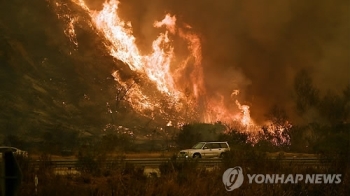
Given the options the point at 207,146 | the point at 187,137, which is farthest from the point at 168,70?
the point at 207,146

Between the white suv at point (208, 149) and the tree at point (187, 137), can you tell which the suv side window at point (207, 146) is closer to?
the white suv at point (208, 149)

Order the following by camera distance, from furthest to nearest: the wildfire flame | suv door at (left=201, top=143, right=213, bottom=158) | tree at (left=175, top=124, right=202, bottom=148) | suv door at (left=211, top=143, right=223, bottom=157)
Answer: the wildfire flame → tree at (left=175, top=124, right=202, bottom=148) → suv door at (left=211, top=143, right=223, bottom=157) → suv door at (left=201, top=143, right=213, bottom=158)

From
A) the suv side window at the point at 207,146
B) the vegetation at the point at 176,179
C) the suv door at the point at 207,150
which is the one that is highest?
the suv side window at the point at 207,146

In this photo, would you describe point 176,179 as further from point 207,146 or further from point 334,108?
point 334,108

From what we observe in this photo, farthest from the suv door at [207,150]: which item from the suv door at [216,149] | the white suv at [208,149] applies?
the suv door at [216,149]

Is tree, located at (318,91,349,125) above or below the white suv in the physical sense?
above

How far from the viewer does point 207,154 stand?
29859 millimetres

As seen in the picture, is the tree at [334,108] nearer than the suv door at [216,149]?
No

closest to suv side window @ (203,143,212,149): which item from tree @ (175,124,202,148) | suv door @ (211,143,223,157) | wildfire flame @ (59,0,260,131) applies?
suv door @ (211,143,223,157)

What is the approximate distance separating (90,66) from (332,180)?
58.2 meters

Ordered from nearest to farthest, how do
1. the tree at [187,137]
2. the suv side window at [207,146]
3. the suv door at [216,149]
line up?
1. the suv door at [216,149]
2. the suv side window at [207,146]
3. the tree at [187,137]

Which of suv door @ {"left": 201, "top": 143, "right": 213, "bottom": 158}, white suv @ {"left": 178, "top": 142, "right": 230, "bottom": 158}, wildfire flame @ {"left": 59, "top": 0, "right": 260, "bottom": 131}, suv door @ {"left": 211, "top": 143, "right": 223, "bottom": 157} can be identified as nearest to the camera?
white suv @ {"left": 178, "top": 142, "right": 230, "bottom": 158}

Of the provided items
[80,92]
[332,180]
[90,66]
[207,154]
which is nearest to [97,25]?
[90,66]

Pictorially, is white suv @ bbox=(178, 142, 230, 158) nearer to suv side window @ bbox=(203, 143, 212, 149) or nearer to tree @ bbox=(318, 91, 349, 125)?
suv side window @ bbox=(203, 143, 212, 149)
